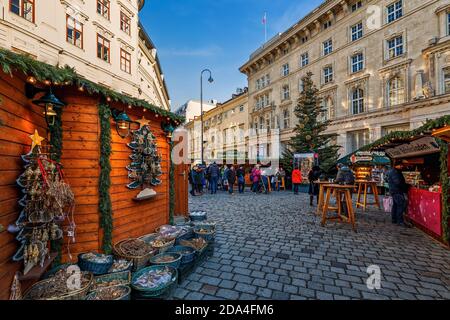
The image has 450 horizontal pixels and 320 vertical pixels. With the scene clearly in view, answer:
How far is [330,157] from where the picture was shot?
17.2m

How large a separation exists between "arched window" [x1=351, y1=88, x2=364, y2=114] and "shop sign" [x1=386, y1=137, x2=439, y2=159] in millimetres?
15002

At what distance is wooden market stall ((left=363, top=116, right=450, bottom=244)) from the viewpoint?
516 centimetres

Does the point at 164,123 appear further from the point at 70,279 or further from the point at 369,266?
the point at 369,266

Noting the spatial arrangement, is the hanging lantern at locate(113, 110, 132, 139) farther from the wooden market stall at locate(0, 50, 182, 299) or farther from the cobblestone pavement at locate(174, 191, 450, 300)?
the cobblestone pavement at locate(174, 191, 450, 300)

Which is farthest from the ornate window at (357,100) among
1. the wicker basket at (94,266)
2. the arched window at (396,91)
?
the wicker basket at (94,266)

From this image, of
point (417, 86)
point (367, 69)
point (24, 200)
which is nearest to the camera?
point (24, 200)

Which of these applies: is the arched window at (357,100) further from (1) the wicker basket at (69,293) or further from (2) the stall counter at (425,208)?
(1) the wicker basket at (69,293)

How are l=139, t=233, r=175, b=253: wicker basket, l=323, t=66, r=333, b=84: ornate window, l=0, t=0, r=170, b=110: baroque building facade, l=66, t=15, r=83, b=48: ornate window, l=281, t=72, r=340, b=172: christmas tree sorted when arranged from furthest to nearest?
1. l=323, t=66, r=333, b=84: ornate window
2. l=281, t=72, r=340, b=172: christmas tree
3. l=66, t=15, r=83, b=48: ornate window
4. l=0, t=0, r=170, b=110: baroque building facade
5. l=139, t=233, r=175, b=253: wicker basket

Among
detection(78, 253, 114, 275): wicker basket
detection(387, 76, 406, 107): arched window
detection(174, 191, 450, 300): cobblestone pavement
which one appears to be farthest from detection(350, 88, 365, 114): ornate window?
detection(78, 253, 114, 275): wicker basket

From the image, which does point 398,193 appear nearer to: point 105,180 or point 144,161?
point 144,161

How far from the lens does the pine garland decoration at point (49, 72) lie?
216 centimetres

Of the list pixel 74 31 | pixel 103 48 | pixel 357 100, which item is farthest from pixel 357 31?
pixel 74 31

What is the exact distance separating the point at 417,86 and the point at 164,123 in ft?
69.0
